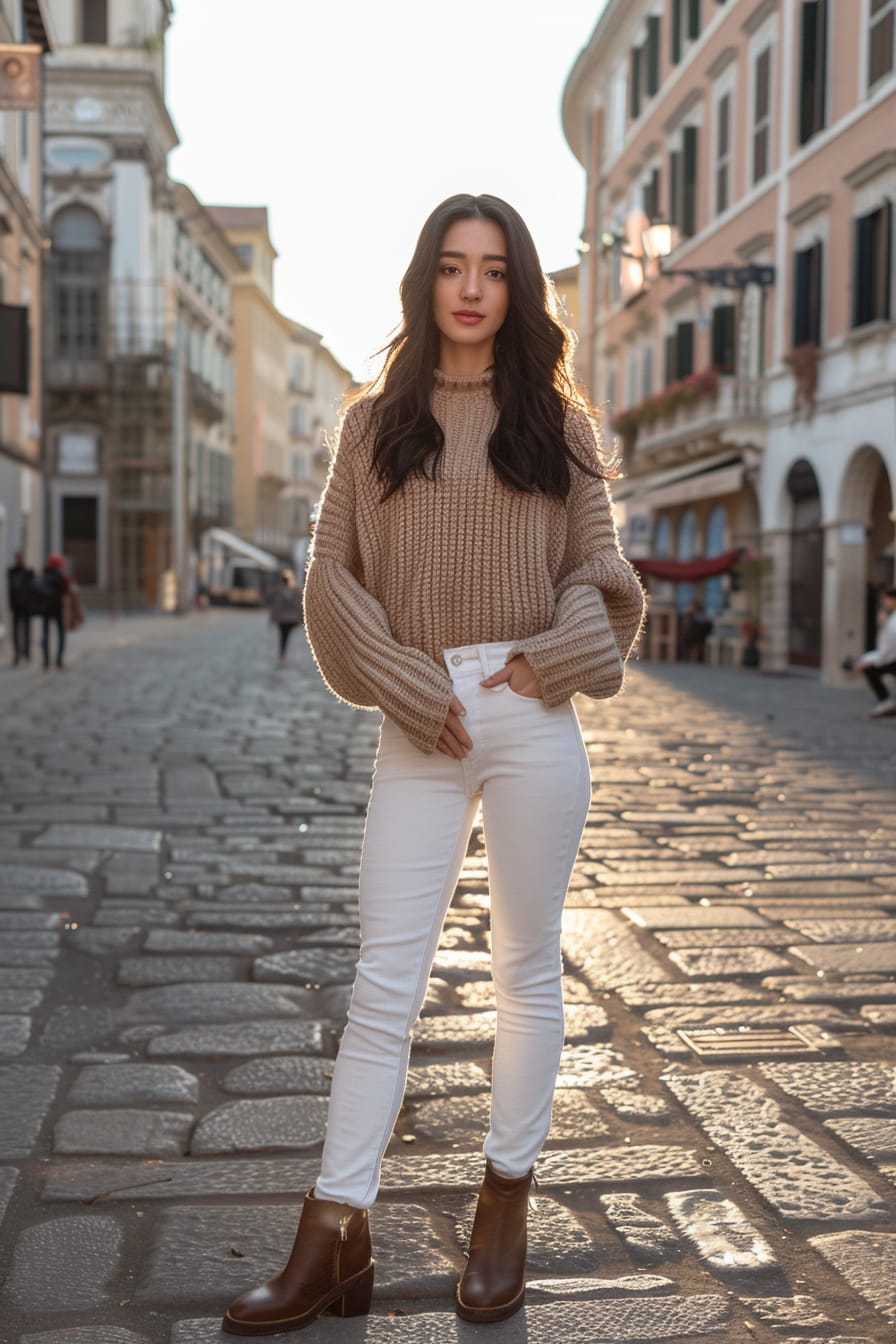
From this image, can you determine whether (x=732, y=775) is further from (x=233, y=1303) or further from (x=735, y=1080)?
(x=233, y=1303)

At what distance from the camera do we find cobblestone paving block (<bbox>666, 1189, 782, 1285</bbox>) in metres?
3.04

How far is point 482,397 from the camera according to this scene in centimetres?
300

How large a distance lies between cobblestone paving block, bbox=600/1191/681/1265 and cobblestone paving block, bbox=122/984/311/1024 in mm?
1637

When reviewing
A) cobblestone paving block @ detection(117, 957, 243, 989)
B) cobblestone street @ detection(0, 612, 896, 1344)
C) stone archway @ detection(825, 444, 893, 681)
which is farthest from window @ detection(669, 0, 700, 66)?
cobblestone paving block @ detection(117, 957, 243, 989)

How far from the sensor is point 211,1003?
4961mm

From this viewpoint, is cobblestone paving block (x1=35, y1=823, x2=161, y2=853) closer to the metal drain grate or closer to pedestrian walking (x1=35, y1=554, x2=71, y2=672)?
the metal drain grate

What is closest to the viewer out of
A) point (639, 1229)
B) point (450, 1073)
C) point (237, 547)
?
point (639, 1229)

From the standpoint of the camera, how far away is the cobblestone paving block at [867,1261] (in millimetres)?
2934

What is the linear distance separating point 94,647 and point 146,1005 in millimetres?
23700

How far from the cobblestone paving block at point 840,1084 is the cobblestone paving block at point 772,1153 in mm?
95

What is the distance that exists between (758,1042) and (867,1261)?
146 cm

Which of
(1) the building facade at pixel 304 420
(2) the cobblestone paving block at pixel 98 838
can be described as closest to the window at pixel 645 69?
(2) the cobblestone paving block at pixel 98 838

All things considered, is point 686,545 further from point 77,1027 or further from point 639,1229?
point 639,1229

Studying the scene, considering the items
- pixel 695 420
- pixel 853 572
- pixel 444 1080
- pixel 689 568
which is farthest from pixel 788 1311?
pixel 695 420
